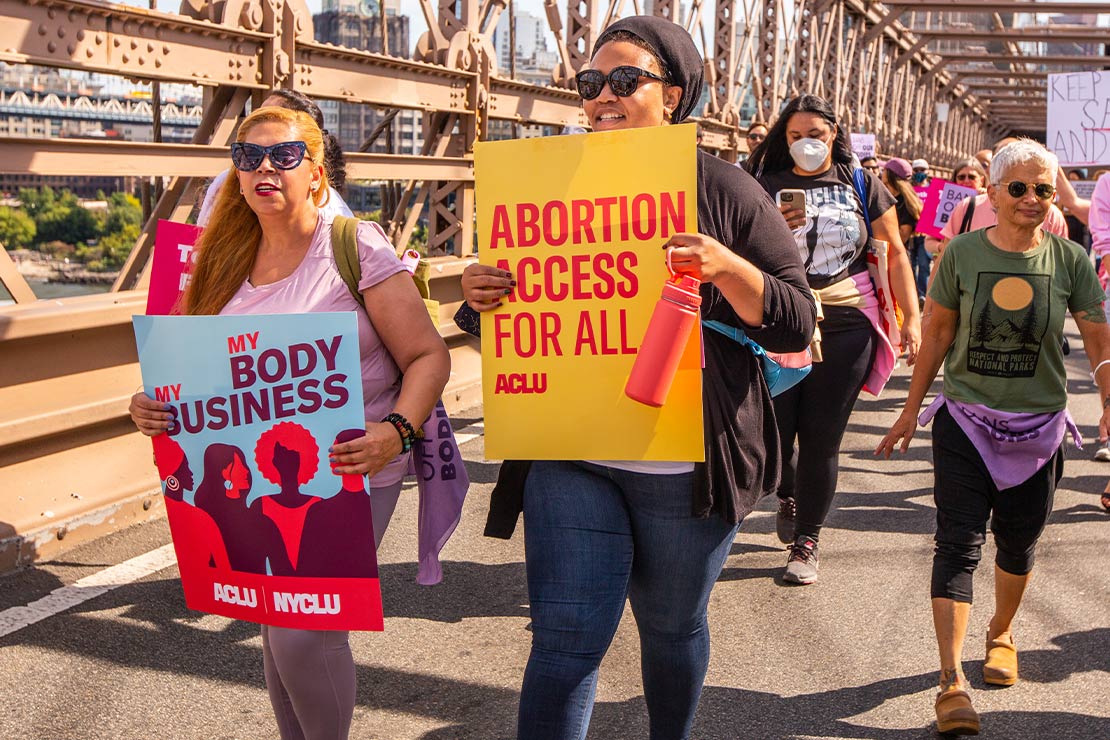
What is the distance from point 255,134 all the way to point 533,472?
3.04 feet

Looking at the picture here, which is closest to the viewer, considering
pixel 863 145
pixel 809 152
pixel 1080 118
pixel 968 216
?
pixel 809 152

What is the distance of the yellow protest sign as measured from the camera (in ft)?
8.66

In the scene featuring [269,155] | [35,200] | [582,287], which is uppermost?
[269,155]

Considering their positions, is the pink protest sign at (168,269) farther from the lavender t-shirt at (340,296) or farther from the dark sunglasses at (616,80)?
the dark sunglasses at (616,80)

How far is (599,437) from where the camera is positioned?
2.70m

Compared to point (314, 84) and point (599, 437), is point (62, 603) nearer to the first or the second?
point (599, 437)

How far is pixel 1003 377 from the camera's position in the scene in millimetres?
3898

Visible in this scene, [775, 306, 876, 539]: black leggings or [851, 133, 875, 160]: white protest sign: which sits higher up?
[851, 133, 875, 160]: white protest sign

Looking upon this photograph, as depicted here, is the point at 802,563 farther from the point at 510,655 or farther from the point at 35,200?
the point at 35,200

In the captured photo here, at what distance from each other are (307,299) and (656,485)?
0.84 metres

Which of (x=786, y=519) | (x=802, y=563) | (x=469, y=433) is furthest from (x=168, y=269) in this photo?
(x=469, y=433)

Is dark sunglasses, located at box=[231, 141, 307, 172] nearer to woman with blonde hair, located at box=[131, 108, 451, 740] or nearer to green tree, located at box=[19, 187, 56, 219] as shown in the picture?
woman with blonde hair, located at box=[131, 108, 451, 740]

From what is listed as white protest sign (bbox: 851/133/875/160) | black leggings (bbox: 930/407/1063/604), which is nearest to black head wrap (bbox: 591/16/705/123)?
black leggings (bbox: 930/407/1063/604)

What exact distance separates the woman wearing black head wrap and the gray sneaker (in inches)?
91.8
